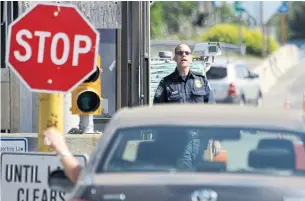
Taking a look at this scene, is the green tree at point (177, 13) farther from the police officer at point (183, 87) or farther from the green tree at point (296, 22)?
the police officer at point (183, 87)

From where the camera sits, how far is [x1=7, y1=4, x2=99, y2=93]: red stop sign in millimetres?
8898

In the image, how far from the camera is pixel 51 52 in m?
8.92

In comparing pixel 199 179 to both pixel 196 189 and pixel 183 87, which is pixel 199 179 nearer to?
pixel 196 189

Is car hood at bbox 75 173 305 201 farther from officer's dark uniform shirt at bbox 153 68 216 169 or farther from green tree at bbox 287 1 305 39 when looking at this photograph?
green tree at bbox 287 1 305 39

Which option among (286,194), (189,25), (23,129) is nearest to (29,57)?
(286,194)

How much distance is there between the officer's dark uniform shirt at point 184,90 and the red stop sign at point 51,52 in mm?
2927

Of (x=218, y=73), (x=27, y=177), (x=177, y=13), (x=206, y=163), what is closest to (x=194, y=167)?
(x=206, y=163)

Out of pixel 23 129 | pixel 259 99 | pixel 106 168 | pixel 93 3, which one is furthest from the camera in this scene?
pixel 259 99

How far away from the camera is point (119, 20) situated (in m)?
15.2

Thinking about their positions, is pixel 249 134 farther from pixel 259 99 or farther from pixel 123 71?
pixel 259 99

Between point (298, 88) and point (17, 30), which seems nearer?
point (17, 30)

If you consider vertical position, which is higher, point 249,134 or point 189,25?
point 189,25

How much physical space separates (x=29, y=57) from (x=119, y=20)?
6299mm

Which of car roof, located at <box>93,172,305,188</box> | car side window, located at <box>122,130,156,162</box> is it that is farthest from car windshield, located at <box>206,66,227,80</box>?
car roof, located at <box>93,172,305,188</box>
